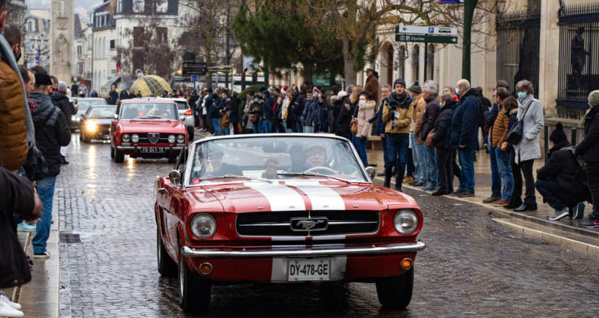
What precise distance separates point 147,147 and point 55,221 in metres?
13.6

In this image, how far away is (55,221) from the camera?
1451 centimetres

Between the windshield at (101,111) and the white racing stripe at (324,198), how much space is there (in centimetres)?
3159

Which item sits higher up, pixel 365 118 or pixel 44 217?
pixel 365 118

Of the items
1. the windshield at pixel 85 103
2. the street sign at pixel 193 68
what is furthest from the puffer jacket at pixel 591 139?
the street sign at pixel 193 68

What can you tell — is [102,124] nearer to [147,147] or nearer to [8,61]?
[147,147]

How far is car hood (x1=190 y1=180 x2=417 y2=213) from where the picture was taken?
8312mm

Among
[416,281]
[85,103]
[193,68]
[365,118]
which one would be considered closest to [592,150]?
[416,281]

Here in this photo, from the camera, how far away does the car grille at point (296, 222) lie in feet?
27.2

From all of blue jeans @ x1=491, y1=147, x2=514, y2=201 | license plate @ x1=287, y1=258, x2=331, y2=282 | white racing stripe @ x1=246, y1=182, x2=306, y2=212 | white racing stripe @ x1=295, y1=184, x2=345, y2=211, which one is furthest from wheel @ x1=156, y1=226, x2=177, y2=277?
blue jeans @ x1=491, y1=147, x2=514, y2=201

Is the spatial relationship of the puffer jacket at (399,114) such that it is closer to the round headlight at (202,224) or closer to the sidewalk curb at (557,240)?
the sidewalk curb at (557,240)

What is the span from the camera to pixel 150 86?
86.8 metres

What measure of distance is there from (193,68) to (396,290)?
54.3 metres

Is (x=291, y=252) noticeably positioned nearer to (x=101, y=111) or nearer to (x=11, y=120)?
(x=11, y=120)

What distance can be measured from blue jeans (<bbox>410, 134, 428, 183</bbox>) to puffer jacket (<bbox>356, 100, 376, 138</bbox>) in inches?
61.4
